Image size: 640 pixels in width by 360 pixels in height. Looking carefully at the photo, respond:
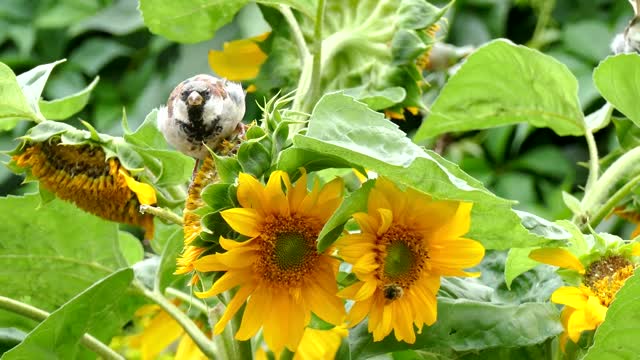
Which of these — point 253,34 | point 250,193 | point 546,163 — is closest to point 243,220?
point 250,193

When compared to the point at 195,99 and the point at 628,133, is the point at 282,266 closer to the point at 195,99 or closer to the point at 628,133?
the point at 195,99

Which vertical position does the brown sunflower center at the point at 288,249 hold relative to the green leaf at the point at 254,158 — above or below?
below

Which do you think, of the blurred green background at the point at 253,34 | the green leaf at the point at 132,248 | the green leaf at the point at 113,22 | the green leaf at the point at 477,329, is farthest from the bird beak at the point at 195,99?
the green leaf at the point at 113,22

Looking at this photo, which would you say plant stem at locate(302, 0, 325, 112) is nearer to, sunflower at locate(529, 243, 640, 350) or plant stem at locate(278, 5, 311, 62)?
plant stem at locate(278, 5, 311, 62)

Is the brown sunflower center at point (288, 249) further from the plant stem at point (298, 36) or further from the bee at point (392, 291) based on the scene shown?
the plant stem at point (298, 36)

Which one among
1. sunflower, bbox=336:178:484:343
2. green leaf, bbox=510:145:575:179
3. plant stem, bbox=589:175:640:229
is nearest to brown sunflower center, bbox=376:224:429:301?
sunflower, bbox=336:178:484:343

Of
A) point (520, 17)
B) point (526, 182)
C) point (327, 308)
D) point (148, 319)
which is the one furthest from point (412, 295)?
point (520, 17)
